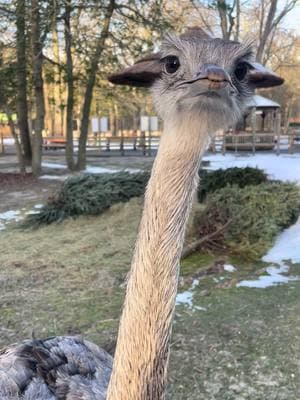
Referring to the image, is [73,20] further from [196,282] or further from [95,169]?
[196,282]

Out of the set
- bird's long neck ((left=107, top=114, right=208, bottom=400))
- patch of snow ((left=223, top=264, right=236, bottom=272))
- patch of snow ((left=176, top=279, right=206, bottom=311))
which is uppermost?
bird's long neck ((left=107, top=114, right=208, bottom=400))

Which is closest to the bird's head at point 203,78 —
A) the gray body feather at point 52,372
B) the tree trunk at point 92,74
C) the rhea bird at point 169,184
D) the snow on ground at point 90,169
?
the rhea bird at point 169,184

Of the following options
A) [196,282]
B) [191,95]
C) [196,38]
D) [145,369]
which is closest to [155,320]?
[145,369]

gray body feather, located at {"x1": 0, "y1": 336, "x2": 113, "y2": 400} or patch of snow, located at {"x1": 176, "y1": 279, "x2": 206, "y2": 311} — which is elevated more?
gray body feather, located at {"x1": 0, "y1": 336, "x2": 113, "y2": 400}

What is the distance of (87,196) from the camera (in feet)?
28.3

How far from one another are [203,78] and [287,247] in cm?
509

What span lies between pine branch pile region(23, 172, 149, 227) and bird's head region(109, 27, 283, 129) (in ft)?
22.0

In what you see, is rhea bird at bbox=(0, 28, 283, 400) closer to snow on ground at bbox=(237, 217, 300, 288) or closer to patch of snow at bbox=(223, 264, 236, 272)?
snow on ground at bbox=(237, 217, 300, 288)

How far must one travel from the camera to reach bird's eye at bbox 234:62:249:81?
5.37 feet

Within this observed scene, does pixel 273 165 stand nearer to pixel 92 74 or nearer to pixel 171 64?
pixel 92 74

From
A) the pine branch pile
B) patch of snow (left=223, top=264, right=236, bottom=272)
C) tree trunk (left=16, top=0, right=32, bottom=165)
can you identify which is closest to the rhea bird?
patch of snow (left=223, top=264, right=236, bottom=272)

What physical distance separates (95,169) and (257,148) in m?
9.42

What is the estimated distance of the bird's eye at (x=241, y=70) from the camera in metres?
1.64

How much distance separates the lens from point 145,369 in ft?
5.32
